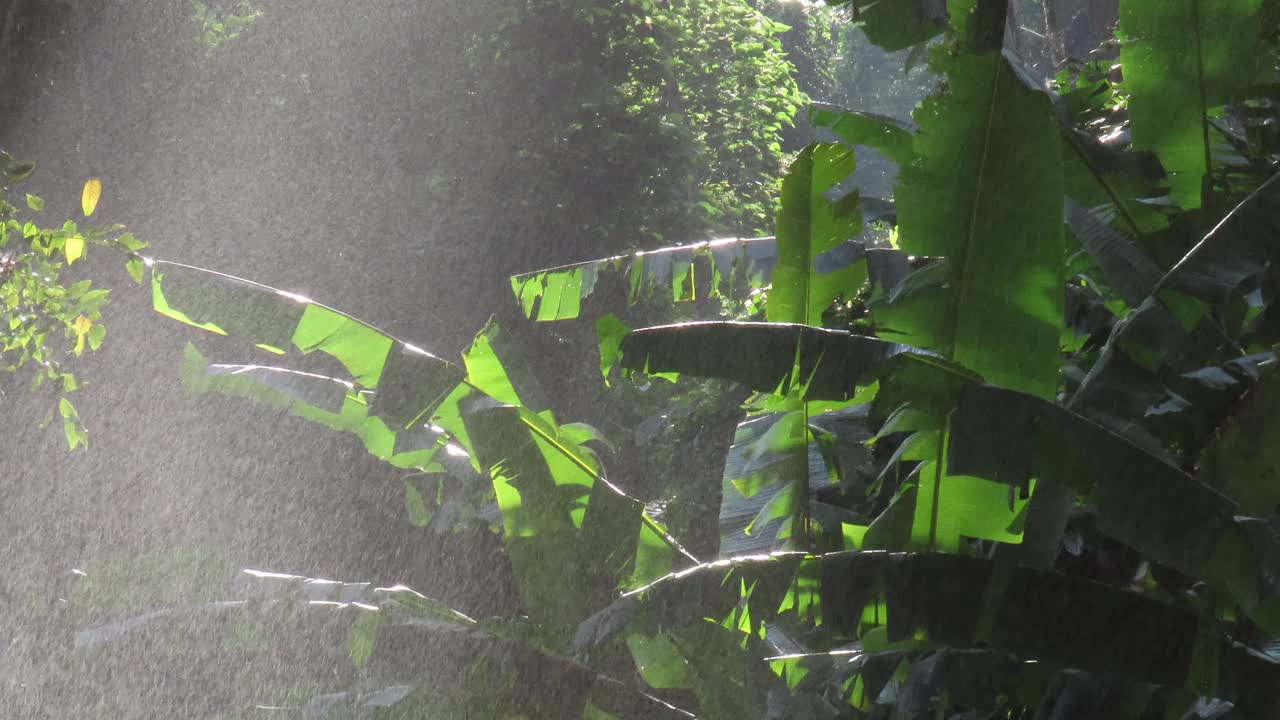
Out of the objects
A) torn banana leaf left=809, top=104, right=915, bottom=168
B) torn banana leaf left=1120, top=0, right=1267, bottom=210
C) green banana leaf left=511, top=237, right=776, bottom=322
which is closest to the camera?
torn banana leaf left=809, top=104, right=915, bottom=168

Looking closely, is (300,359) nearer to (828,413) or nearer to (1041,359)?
(828,413)

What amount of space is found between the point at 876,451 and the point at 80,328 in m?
2.65

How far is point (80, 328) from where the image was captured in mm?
3461

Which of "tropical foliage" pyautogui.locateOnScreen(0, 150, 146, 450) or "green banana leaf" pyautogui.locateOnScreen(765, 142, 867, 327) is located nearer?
"green banana leaf" pyautogui.locateOnScreen(765, 142, 867, 327)

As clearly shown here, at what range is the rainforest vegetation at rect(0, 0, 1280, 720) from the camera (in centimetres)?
204

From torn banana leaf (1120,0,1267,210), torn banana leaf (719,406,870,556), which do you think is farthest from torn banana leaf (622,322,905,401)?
torn banana leaf (1120,0,1267,210)

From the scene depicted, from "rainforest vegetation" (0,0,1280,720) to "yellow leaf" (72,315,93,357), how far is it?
0.11ft

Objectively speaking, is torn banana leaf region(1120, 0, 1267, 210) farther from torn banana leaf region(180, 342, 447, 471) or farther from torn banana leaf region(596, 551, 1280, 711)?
torn banana leaf region(180, 342, 447, 471)

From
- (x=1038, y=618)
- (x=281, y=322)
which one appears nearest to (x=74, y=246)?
(x=281, y=322)

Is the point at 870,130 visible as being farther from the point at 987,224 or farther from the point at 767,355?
the point at 767,355

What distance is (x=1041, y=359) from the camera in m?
2.12

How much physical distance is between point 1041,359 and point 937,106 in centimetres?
54

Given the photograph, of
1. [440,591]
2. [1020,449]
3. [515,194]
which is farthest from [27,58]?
[515,194]

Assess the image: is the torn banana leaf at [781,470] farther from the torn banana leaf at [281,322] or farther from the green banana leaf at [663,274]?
the torn banana leaf at [281,322]
